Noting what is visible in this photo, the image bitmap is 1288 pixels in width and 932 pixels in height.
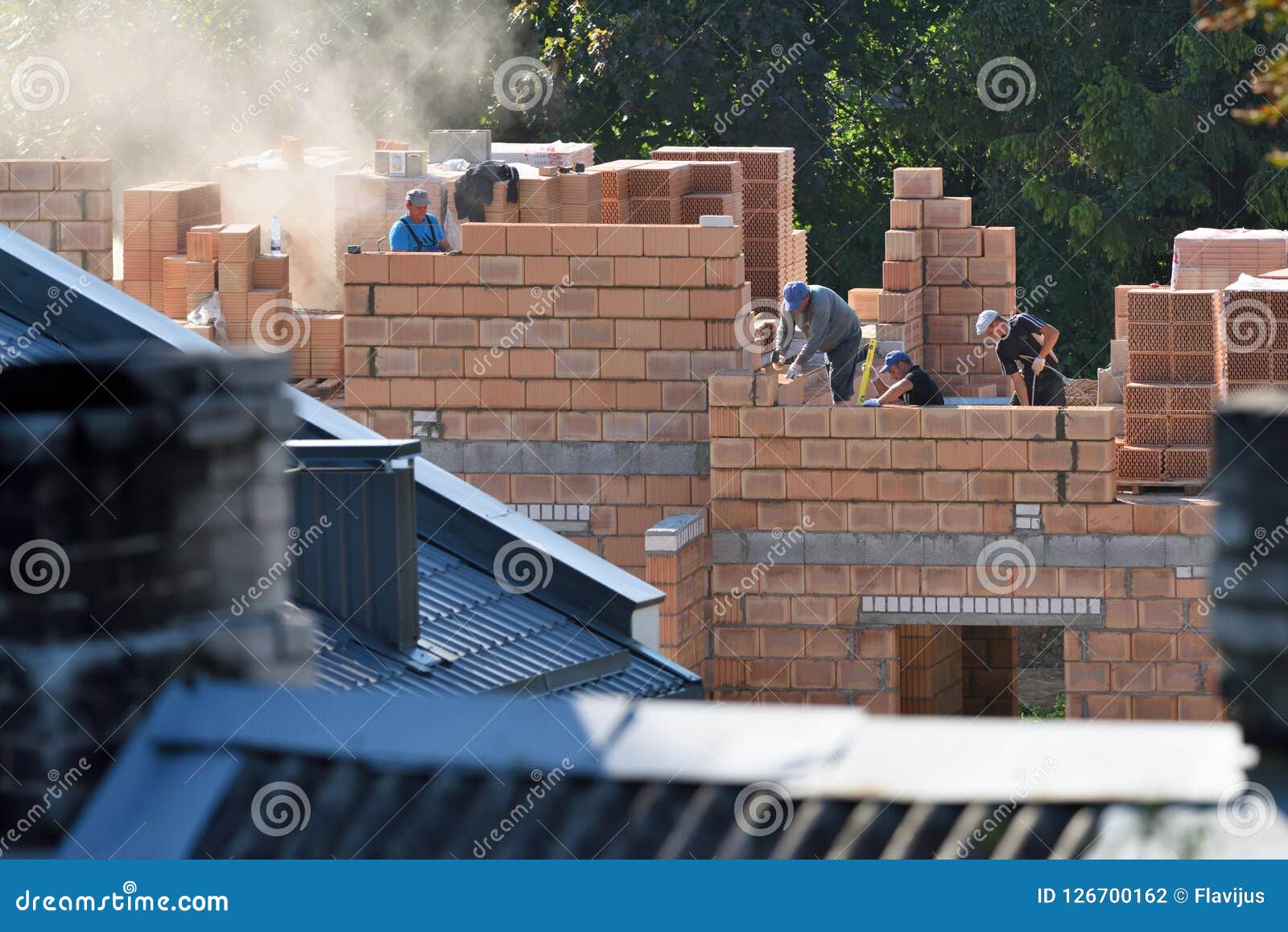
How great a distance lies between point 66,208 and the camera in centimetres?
1727

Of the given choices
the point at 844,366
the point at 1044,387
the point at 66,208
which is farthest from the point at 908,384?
the point at 66,208

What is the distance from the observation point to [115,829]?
441 cm

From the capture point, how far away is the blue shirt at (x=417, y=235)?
16.0m

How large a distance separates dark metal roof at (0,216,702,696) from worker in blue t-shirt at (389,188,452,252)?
732 centimetres

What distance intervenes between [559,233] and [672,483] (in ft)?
5.90

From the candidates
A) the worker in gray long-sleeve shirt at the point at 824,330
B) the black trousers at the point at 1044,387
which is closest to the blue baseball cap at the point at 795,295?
the worker in gray long-sleeve shirt at the point at 824,330

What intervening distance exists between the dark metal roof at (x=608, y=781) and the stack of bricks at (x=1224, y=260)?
14345mm

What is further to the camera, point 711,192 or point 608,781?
point 711,192

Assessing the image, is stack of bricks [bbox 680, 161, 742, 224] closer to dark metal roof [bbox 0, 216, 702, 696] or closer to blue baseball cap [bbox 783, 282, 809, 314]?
blue baseball cap [bbox 783, 282, 809, 314]

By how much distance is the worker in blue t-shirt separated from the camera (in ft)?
52.6

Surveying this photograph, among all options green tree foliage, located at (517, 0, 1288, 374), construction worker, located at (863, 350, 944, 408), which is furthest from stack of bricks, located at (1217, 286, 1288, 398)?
green tree foliage, located at (517, 0, 1288, 374)

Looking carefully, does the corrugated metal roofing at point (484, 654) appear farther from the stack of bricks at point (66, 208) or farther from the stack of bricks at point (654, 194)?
the stack of bricks at point (654, 194)

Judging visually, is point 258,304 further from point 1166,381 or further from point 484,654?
point 484,654

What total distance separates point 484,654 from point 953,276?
10.8 m
